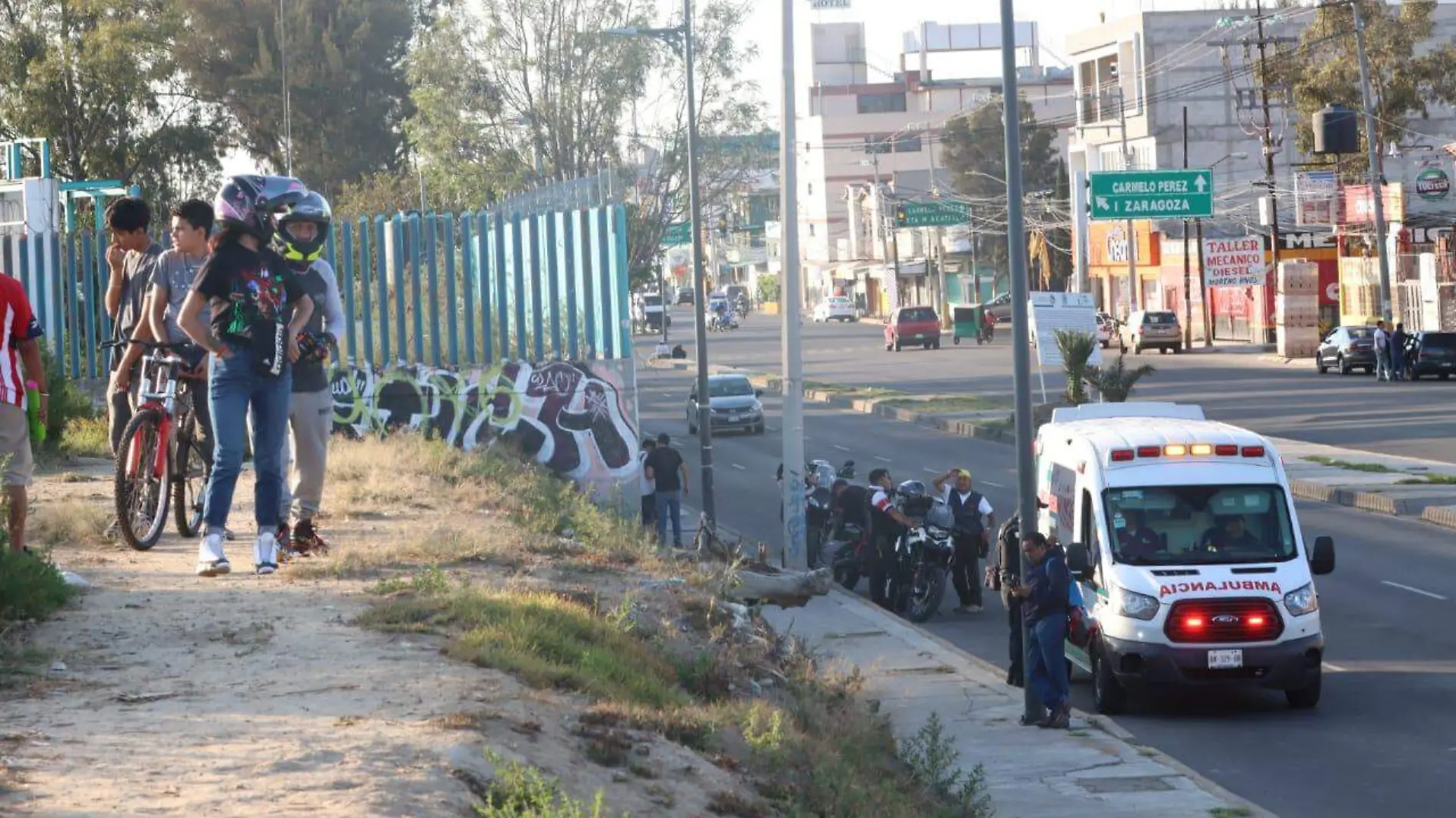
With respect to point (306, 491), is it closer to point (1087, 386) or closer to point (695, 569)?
point (695, 569)

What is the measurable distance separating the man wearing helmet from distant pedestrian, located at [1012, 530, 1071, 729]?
5.64 meters

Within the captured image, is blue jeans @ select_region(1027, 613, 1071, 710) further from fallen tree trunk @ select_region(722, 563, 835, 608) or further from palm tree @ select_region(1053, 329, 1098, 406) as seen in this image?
palm tree @ select_region(1053, 329, 1098, 406)

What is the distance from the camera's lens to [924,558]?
20062 millimetres

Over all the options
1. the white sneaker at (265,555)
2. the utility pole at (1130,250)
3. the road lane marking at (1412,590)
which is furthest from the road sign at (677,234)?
the white sneaker at (265,555)

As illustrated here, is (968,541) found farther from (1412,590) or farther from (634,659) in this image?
(634,659)

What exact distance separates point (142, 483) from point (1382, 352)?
44.3 metres

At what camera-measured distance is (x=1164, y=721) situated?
1429 centimetres

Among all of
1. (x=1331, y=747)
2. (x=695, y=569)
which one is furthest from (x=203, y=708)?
(x=1331, y=747)

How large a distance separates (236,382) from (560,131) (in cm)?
3659

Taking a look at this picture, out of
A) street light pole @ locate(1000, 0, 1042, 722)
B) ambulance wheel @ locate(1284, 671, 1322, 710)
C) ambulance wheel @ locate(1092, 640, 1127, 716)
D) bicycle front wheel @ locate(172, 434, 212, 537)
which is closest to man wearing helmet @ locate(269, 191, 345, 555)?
bicycle front wheel @ locate(172, 434, 212, 537)

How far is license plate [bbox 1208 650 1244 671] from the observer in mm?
13875

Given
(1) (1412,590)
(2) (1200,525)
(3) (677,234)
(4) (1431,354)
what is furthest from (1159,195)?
(2) (1200,525)

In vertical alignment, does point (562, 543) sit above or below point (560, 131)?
below

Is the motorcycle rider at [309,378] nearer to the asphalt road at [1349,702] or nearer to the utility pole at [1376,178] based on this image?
the asphalt road at [1349,702]
